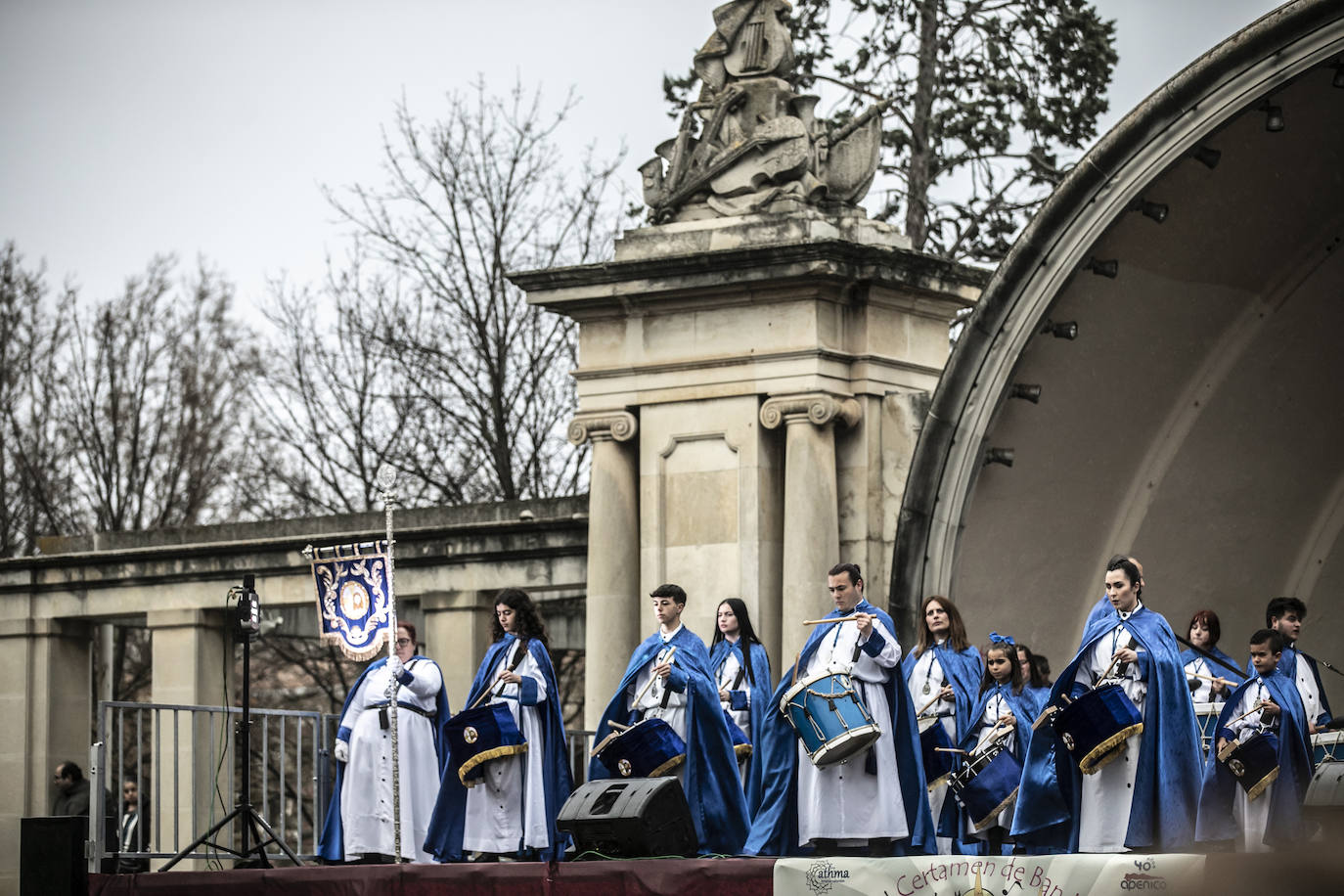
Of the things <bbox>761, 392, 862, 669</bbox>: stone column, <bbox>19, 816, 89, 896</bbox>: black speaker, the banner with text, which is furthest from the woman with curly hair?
the banner with text

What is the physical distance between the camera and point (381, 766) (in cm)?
1584

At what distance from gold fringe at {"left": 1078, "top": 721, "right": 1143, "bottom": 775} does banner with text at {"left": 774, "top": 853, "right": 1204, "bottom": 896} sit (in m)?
1.05

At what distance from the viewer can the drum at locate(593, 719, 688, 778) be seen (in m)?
13.8

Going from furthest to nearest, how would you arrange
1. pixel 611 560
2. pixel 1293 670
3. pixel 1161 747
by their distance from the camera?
pixel 611 560
pixel 1293 670
pixel 1161 747

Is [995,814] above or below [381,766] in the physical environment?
below

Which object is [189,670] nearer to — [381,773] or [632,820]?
[381,773]

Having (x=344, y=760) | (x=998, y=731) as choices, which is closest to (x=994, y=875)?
(x=998, y=731)

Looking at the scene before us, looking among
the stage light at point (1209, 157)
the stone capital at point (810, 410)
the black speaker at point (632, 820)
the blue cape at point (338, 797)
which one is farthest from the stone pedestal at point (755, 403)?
the black speaker at point (632, 820)

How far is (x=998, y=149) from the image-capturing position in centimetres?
2714

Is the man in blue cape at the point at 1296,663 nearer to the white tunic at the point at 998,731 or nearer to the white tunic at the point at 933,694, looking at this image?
the white tunic at the point at 998,731

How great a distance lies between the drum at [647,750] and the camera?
13.8m

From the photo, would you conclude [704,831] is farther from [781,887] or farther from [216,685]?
[216,685]

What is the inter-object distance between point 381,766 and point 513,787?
1.53 m

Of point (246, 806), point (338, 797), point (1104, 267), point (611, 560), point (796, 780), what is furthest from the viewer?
point (611, 560)
